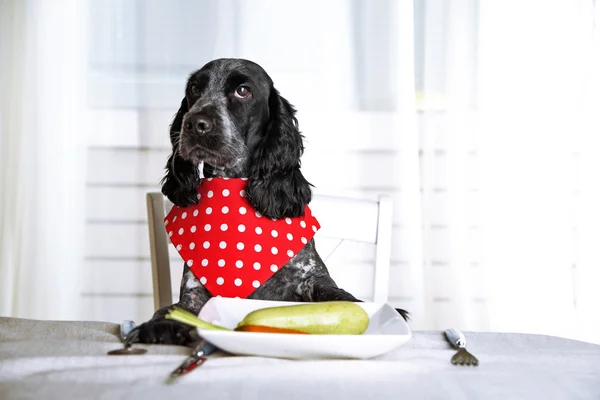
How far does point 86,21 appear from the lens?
10.0ft

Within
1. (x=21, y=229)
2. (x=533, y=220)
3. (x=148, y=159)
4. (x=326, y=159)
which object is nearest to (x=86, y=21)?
(x=148, y=159)

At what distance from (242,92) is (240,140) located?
12cm

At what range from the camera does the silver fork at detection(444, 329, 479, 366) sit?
96cm

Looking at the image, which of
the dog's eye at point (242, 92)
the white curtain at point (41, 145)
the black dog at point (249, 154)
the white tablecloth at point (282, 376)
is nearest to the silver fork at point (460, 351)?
the white tablecloth at point (282, 376)

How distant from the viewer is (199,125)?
1.68m

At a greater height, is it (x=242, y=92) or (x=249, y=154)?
(x=242, y=92)

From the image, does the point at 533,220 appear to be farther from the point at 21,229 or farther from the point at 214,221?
the point at 21,229

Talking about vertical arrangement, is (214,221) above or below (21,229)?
above

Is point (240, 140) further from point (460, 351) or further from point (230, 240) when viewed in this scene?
point (460, 351)

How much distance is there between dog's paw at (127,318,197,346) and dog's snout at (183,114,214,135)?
665 mm

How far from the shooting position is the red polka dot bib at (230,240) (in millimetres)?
1542

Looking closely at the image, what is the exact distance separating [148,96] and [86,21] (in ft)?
1.40

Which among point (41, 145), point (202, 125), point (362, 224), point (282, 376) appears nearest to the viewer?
point (282, 376)

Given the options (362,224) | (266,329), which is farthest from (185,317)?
(362,224)
